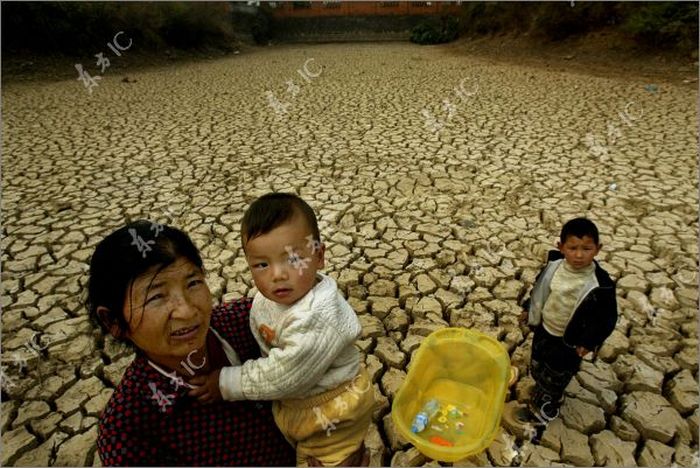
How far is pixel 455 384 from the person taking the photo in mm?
1999

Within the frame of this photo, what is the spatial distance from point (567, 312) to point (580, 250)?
0.81ft

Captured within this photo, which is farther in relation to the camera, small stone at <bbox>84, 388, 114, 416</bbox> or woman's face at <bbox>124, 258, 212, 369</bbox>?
small stone at <bbox>84, 388, 114, 416</bbox>

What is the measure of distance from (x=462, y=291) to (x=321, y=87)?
6.75 metres

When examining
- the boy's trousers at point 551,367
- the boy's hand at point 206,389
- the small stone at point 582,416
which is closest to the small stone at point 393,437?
the boy's trousers at point 551,367

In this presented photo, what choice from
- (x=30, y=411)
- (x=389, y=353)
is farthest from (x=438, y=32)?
(x=30, y=411)

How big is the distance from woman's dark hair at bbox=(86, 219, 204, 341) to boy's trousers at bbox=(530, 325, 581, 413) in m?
1.36

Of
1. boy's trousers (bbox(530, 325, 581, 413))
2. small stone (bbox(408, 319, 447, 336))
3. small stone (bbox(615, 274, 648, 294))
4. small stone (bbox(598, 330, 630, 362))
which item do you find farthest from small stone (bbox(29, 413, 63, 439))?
small stone (bbox(615, 274, 648, 294))

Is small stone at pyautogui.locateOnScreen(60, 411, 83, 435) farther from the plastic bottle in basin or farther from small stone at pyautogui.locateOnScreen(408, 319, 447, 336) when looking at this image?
small stone at pyautogui.locateOnScreen(408, 319, 447, 336)

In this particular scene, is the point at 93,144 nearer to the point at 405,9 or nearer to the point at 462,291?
the point at 462,291

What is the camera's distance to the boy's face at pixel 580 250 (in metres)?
1.50

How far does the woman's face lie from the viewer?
98 centimetres

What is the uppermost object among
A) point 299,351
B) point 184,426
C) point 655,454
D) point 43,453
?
point 299,351

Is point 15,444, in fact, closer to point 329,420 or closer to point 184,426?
point 184,426

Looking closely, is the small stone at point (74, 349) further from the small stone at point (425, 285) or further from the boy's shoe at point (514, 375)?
the boy's shoe at point (514, 375)
